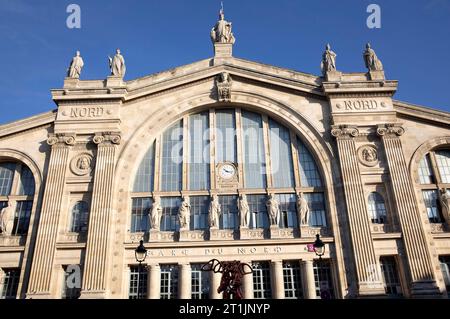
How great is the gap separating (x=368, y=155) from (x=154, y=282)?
15.8 m

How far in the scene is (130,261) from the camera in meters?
25.9

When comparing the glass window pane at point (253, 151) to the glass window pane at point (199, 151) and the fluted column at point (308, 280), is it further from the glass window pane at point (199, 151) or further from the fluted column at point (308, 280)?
the fluted column at point (308, 280)

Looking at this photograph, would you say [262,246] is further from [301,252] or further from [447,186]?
[447,186]

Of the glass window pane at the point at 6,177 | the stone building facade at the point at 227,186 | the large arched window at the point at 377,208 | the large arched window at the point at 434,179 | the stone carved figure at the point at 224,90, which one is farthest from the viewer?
the stone carved figure at the point at 224,90

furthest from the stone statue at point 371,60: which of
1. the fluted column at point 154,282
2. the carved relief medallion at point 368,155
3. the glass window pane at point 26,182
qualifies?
the glass window pane at point 26,182

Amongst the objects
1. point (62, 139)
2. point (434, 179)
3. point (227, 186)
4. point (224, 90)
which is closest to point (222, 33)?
point (224, 90)

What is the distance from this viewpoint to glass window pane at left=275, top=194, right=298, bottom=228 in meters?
27.0

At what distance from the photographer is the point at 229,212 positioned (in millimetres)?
27484

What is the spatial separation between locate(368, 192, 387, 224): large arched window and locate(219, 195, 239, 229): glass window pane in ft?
27.4

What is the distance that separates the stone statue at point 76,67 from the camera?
31062 mm

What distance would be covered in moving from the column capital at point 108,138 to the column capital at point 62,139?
1.47 meters
